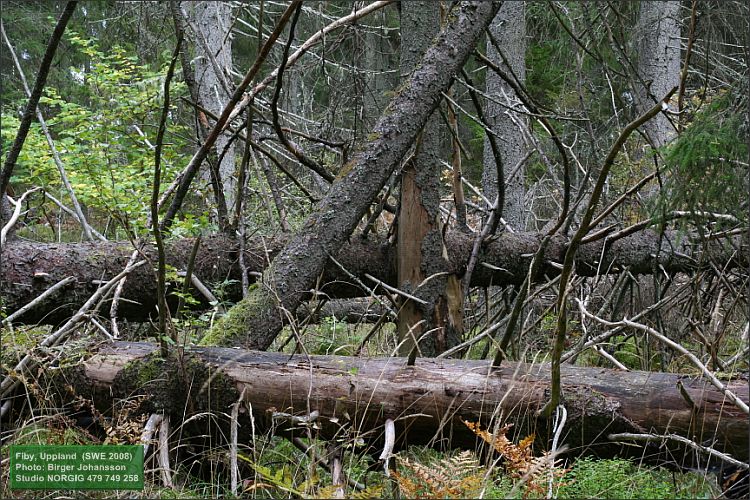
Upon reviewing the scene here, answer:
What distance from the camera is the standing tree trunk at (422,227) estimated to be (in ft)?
16.0

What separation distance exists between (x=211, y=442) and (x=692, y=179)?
123 inches

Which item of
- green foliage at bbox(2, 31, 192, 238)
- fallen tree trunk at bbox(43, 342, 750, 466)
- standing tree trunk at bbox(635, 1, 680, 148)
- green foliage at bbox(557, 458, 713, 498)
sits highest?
standing tree trunk at bbox(635, 1, 680, 148)

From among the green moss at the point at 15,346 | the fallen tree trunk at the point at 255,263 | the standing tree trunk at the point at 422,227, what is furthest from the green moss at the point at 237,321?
the standing tree trunk at the point at 422,227

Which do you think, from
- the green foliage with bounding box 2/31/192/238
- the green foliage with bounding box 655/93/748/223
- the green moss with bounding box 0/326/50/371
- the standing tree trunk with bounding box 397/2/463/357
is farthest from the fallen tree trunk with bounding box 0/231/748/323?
the green foliage with bounding box 2/31/192/238

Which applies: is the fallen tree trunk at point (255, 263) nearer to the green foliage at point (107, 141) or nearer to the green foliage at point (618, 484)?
the green foliage at point (618, 484)

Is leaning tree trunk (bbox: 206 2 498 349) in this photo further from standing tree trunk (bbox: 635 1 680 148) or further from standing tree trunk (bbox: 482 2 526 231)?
standing tree trunk (bbox: 635 1 680 148)

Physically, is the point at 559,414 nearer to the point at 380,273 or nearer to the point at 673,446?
the point at 673,446

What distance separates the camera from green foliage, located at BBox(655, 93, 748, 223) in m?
3.51

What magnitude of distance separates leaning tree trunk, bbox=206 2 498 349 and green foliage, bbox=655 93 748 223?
1.58 meters

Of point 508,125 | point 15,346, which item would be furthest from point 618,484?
point 508,125

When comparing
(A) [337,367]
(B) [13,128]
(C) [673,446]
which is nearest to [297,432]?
(A) [337,367]

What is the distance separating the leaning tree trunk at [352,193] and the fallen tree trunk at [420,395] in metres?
0.53

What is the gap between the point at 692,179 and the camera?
13.0 ft

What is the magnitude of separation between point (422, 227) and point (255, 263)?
50.2 inches
